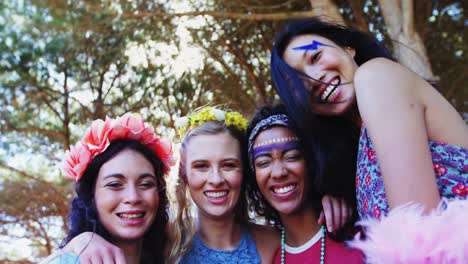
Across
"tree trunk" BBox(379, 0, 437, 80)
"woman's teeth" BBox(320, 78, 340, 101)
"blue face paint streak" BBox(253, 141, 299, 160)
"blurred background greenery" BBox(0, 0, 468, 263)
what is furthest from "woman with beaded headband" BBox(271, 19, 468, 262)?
"blurred background greenery" BBox(0, 0, 468, 263)

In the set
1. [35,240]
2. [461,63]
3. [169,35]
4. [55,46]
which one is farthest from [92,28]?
[461,63]

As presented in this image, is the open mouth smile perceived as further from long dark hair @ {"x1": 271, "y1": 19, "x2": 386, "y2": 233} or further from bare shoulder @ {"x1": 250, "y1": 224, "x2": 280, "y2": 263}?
bare shoulder @ {"x1": 250, "y1": 224, "x2": 280, "y2": 263}

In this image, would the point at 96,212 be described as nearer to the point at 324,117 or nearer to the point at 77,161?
the point at 77,161

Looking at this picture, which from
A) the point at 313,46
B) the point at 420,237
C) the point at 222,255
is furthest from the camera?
the point at 222,255

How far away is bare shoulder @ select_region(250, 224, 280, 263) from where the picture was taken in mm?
2806

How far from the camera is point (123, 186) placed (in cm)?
256

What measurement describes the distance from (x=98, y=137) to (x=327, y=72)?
1239 mm

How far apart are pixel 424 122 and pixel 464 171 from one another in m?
0.23

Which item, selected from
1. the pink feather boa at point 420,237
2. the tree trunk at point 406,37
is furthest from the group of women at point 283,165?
the tree trunk at point 406,37

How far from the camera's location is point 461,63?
692 centimetres

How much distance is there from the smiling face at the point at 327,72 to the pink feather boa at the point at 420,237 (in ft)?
2.17

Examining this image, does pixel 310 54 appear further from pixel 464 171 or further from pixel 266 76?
pixel 266 76

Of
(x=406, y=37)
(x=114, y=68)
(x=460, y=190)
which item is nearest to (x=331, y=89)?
(x=460, y=190)

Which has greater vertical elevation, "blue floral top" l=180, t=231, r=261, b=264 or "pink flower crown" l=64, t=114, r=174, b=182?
"pink flower crown" l=64, t=114, r=174, b=182
